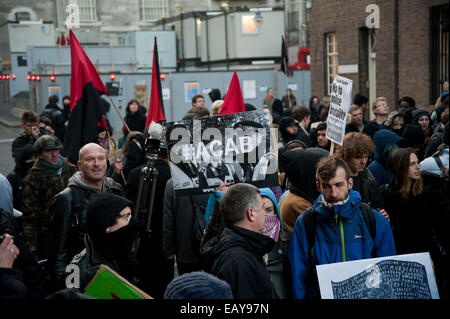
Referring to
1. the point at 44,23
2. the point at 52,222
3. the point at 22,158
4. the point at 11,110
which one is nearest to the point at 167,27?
the point at 44,23

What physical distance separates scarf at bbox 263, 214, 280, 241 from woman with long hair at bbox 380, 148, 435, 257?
1253 mm

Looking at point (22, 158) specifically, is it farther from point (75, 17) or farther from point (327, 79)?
point (75, 17)

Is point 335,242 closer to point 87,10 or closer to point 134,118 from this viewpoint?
point 134,118

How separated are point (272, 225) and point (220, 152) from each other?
0.84 meters

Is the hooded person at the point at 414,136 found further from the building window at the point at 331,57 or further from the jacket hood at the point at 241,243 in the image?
the building window at the point at 331,57

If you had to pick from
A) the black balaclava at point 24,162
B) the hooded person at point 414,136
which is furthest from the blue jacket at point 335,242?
the black balaclava at point 24,162

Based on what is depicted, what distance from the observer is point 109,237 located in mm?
4133

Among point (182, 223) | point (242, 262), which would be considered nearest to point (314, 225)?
point (242, 262)

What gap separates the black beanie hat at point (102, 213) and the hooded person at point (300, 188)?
132 cm

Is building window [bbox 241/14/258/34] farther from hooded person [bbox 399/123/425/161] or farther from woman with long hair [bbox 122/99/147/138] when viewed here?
hooded person [bbox 399/123/425/161]

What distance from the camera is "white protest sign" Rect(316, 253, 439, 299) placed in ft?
12.6

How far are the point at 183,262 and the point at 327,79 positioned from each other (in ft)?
59.8

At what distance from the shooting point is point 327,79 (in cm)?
2292

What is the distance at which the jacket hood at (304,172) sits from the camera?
4863mm
